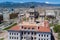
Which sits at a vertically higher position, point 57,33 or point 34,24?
point 34,24

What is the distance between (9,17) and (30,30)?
30.6 metres

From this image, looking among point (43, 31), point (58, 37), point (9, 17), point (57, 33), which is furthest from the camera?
point (9, 17)

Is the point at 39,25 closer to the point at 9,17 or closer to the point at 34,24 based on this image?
the point at 34,24

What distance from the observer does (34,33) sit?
29297 millimetres

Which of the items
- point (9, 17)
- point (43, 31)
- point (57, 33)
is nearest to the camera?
point (43, 31)

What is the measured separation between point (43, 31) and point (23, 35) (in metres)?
2.46

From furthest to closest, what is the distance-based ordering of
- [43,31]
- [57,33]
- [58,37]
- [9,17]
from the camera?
[9,17], [57,33], [58,37], [43,31]

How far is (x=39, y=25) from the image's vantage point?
29.5 metres

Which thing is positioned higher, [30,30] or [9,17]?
[30,30]

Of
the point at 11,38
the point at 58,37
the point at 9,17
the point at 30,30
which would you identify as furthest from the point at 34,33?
the point at 9,17

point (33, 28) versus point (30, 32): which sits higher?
point (33, 28)

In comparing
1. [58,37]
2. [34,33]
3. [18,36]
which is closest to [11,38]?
[18,36]

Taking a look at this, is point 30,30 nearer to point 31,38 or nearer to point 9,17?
point 31,38

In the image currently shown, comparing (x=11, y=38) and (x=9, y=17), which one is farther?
(x=9, y=17)
